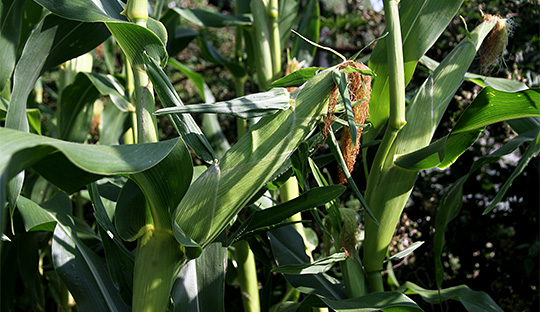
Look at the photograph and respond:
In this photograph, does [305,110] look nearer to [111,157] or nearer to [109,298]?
[111,157]

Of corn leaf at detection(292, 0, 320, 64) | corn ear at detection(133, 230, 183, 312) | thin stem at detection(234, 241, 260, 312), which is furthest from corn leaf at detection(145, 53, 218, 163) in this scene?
corn leaf at detection(292, 0, 320, 64)

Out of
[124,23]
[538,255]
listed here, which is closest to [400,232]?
[538,255]

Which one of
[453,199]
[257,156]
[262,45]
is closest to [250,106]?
[257,156]

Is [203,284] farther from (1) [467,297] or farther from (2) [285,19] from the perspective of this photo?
(2) [285,19]

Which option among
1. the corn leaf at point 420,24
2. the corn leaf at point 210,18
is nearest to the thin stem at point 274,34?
the corn leaf at point 210,18

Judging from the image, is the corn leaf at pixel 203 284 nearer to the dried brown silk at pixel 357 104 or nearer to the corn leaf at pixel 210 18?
the dried brown silk at pixel 357 104

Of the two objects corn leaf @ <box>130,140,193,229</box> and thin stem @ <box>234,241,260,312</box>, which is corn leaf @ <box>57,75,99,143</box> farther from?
corn leaf @ <box>130,140,193,229</box>

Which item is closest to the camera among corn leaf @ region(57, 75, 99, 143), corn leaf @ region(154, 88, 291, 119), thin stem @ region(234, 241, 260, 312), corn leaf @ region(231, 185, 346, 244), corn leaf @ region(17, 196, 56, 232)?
corn leaf @ region(154, 88, 291, 119)
